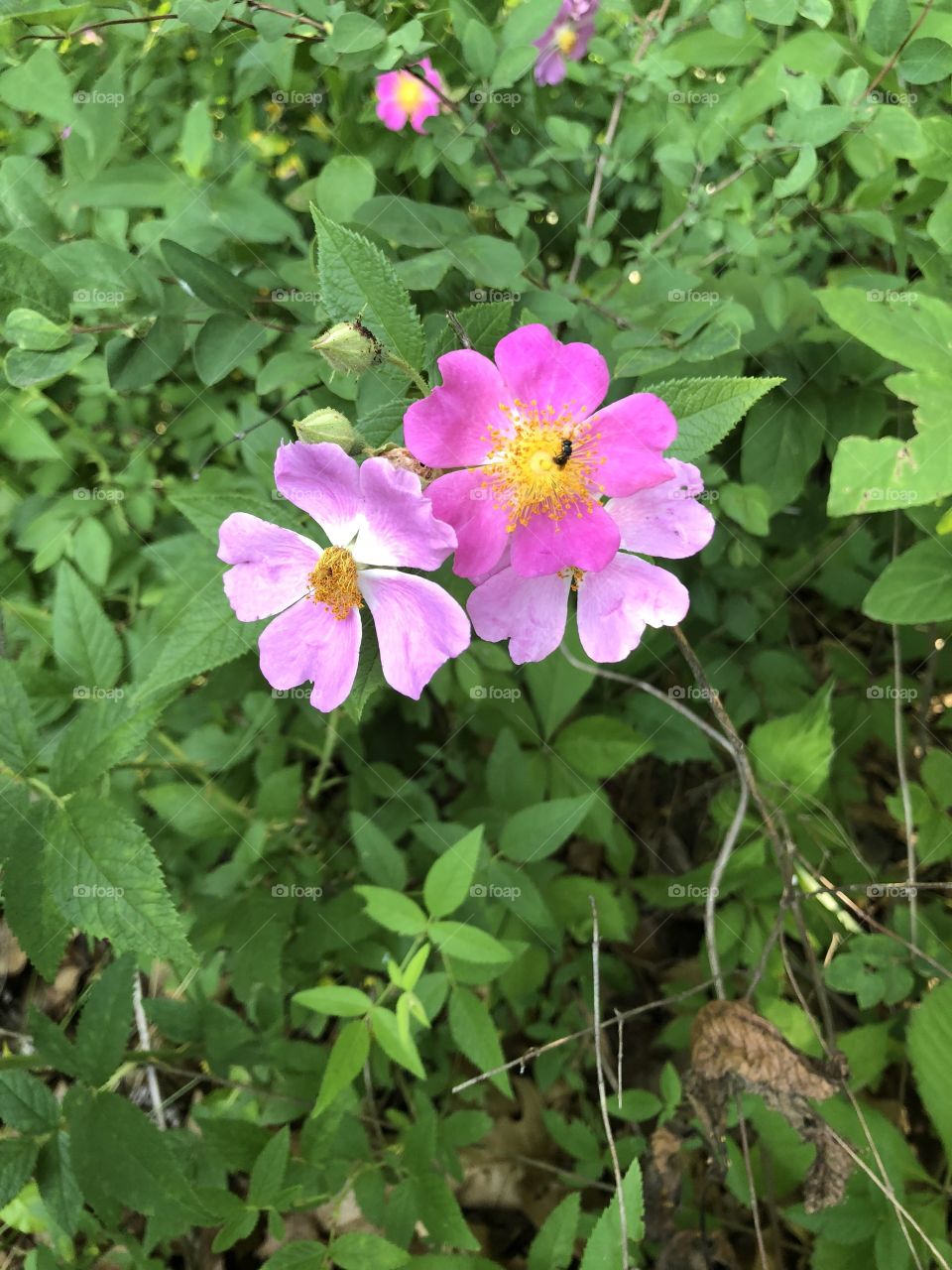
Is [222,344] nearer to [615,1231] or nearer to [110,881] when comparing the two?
[110,881]

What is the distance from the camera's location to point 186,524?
248 cm

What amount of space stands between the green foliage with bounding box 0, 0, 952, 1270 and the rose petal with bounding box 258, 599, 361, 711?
4 centimetres

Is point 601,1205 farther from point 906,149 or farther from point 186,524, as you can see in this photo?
point 906,149

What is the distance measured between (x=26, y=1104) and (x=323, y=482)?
4.52 feet

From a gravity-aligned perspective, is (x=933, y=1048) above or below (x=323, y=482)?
below

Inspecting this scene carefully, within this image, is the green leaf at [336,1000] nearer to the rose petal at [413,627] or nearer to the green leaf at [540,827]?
the green leaf at [540,827]

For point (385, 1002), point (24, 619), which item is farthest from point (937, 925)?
point (24, 619)

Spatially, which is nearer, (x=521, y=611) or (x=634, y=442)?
(x=634, y=442)

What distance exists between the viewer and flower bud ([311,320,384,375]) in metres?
1.12

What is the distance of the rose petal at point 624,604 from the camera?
1.25 m

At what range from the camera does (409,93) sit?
204cm

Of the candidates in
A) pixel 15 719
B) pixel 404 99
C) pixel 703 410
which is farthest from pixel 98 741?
pixel 404 99

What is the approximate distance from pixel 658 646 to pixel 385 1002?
3.67 feet

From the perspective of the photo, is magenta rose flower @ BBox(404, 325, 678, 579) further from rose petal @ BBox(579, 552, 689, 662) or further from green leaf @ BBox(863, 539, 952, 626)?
green leaf @ BBox(863, 539, 952, 626)
